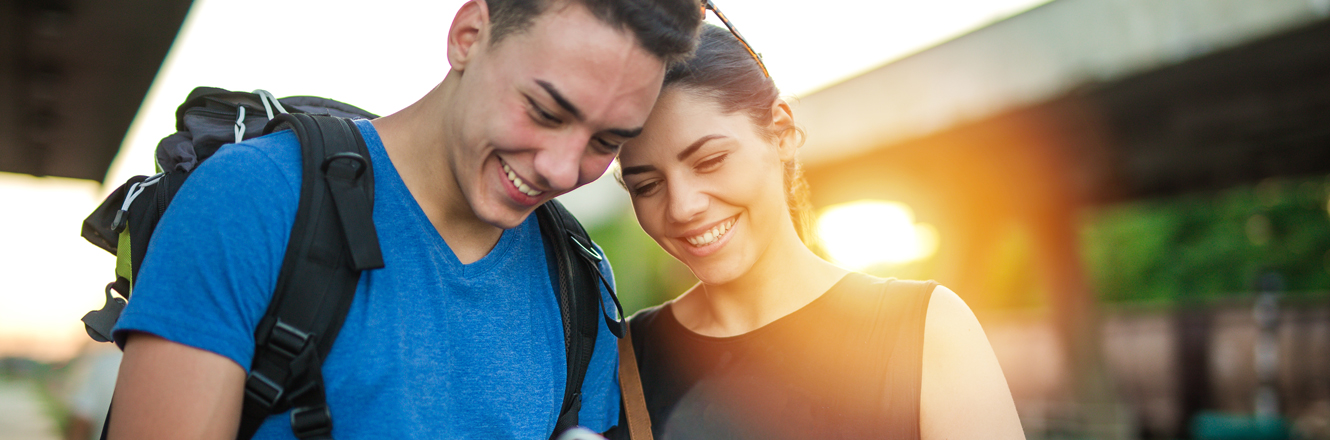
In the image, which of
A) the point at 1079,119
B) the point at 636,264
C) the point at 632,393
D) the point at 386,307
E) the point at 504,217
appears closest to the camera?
the point at 386,307

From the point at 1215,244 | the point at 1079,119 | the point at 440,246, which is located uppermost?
the point at 1079,119

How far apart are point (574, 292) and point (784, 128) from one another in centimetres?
77

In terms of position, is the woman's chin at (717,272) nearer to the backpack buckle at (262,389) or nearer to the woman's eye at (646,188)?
the woman's eye at (646,188)

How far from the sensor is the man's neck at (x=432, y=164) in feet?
5.49

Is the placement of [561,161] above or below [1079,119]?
below

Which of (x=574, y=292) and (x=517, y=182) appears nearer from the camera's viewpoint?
(x=517, y=182)

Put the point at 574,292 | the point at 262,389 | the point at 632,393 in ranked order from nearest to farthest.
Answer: the point at 262,389, the point at 574,292, the point at 632,393

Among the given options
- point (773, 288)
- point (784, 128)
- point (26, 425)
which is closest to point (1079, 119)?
point (784, 128)

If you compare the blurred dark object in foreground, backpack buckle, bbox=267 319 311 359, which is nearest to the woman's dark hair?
backpack buckle, bbox=267 319 311 359

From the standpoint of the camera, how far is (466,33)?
165cm

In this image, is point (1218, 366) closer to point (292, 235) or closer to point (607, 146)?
Answer: point (607, 146)

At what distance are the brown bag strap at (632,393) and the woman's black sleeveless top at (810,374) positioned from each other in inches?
2.4

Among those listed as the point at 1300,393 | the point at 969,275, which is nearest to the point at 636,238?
the point at 969,275

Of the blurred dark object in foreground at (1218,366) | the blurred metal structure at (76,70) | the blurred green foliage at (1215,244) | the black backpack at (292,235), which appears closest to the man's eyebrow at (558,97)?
the black backpack at (292,235)
